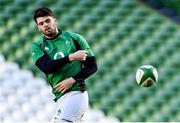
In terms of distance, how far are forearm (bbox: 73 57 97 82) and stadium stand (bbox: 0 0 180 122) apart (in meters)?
3.63

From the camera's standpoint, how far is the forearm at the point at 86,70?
166 inches

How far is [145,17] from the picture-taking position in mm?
8703

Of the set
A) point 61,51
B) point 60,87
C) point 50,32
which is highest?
point 50,32

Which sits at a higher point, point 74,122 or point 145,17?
point 145,17

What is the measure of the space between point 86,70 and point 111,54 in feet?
13.6

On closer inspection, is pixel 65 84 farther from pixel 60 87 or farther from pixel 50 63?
pixel 50 63

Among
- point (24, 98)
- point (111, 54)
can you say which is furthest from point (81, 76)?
point (111, 54)

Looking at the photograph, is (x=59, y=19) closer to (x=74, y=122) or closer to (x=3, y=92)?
(x=3, y=92)

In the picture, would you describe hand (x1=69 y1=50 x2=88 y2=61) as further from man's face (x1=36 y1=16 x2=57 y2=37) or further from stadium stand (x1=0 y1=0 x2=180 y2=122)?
stadium stand (x1=0 y1=0 x2=180 y2=122)

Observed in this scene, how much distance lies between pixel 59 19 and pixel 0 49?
0.97m

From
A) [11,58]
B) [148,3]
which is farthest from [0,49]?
[148,3]

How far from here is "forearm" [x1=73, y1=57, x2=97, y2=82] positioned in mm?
4215

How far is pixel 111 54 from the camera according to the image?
839cm

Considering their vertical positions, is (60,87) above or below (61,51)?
below
